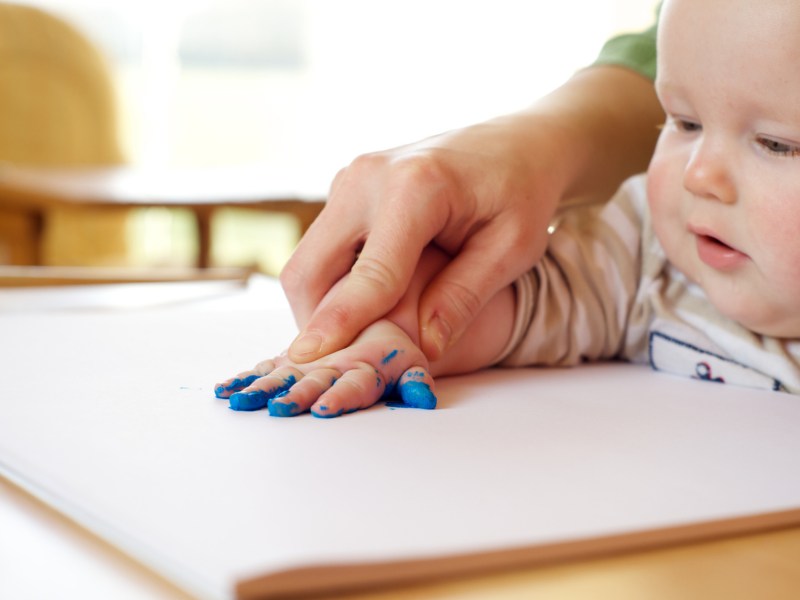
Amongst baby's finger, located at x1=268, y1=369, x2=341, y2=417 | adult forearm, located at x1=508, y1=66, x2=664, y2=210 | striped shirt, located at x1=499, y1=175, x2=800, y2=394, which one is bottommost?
striped shirt, located at x1=499, y1=175, x2=800, y2=394

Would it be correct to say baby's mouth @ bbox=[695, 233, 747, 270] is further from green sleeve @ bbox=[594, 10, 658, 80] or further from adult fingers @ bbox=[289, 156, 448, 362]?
green sleeve @ bbox=[594, 10, 658, 80]

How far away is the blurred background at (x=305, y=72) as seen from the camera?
3994mm

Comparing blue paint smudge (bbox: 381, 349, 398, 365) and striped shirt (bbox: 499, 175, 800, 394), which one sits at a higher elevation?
blue paint smudge (bbox: 381, 349, 398, 365)

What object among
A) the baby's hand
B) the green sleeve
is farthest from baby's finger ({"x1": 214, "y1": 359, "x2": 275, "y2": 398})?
the green sleeve

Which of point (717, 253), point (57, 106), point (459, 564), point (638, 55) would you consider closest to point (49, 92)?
point (57, 106)

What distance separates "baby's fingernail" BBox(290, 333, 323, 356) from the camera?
1.78ft

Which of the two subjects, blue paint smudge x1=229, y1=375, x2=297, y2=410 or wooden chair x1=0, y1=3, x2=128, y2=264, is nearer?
blue paint smudge x1=229, y1=375, x2=297, y2=410

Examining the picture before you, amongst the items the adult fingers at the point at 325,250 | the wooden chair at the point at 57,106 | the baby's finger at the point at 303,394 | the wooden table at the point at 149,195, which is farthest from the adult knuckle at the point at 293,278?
the wooden chair at the point at 57,106

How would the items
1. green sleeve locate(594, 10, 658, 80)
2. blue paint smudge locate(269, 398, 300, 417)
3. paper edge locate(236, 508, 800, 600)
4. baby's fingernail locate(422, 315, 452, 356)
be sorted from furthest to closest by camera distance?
green sleeve locate(594, 10, 658, 80) → baby's fingernail locate(422, 315, 452, 356) → blue paint smudge locate(269, 398, 300, 417) → paper edge locate(236, 508, 800, 600)

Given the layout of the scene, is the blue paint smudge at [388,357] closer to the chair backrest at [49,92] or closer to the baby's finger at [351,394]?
the baby's finger at [351,394]

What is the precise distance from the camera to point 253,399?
1.59 ft

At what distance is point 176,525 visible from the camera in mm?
303

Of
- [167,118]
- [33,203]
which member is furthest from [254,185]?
[167,118]

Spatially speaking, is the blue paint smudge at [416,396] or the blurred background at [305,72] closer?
the blue paint smudge at [416,396]
